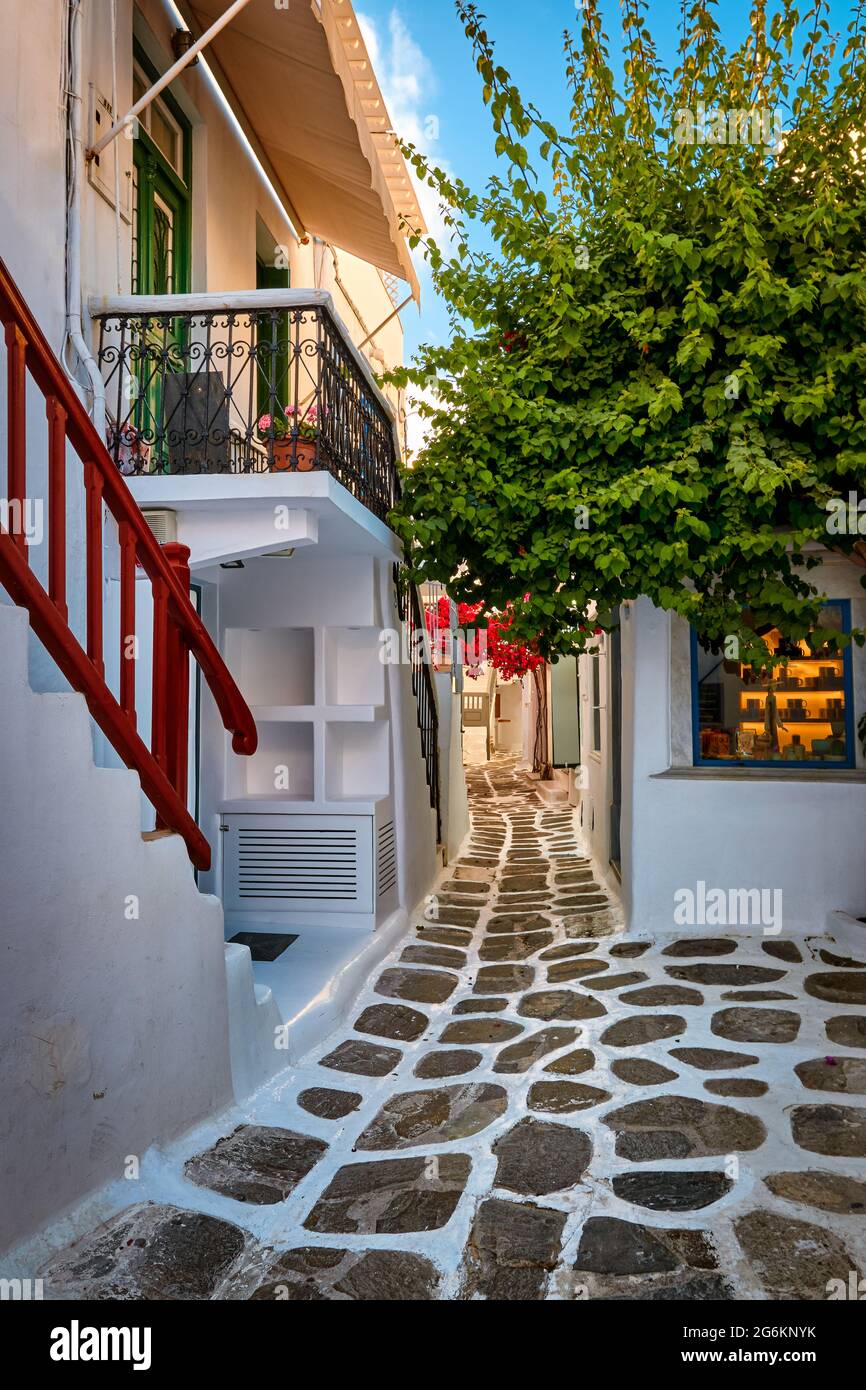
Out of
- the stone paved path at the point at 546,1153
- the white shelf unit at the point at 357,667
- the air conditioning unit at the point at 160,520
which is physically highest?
the air conditioning unit at the point at 160,520

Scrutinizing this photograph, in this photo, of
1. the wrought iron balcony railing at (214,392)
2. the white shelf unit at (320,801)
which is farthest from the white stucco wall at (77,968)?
the white shelf unit at (320,801)

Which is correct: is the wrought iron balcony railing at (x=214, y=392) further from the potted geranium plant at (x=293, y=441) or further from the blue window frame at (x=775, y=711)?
the blue window frame at (x=775, y=711)

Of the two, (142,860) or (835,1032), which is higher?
(142,860)

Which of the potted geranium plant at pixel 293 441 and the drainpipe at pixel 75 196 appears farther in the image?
the potted geranium plant at pixel 293 441

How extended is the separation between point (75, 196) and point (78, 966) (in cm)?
437

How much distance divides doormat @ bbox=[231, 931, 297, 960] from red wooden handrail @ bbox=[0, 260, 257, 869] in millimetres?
2554

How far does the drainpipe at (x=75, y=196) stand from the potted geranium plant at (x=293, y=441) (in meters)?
1.00

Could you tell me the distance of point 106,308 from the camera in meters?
5.49

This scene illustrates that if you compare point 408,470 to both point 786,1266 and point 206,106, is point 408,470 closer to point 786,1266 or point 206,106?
point 206,106

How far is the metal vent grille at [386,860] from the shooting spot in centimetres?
708

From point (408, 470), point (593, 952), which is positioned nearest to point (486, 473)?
point (408, 470)

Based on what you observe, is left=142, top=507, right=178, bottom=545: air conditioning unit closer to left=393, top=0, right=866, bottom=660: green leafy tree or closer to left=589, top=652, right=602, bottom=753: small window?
left=393, top=0, right=866, bottom=660: green leafy tree

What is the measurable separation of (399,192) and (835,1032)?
793 cm

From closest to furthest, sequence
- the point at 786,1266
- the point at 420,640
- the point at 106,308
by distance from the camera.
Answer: the point at 786,1266 → the point at 106,308 → the point at 420,640
